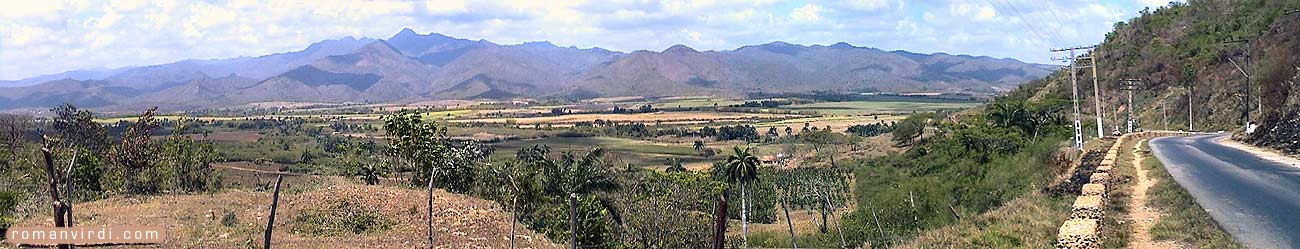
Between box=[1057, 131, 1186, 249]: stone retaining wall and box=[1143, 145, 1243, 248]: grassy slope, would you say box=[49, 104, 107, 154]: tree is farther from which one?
box=[1143, 145, 1243, 248]: grassy slope

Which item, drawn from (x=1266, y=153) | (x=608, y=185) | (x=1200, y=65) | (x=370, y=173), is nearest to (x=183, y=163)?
(x=370, y=173)

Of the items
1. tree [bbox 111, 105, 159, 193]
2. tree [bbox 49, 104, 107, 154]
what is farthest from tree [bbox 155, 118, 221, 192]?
tree [bbox 49, 104, 107, 154]

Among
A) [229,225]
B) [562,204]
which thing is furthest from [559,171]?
[229,225]

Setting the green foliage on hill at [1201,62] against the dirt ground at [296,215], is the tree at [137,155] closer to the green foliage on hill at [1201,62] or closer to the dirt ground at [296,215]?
the dirt ground at [296,215]

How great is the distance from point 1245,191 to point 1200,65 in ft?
181

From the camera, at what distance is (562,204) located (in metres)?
41.8

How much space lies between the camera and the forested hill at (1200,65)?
1901 inches

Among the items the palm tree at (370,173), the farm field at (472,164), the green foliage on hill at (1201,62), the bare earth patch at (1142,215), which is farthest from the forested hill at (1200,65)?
the palm tree at (370,173)

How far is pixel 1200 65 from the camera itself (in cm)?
6469

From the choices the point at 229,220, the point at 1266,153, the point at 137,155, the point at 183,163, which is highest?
the point at 137,155

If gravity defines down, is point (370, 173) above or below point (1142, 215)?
below

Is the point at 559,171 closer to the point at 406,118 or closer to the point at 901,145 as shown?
the point at 406,118

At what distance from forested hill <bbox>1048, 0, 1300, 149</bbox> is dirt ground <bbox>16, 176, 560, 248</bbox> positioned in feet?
100

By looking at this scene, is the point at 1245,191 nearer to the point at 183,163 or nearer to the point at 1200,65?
the point at 183,163
